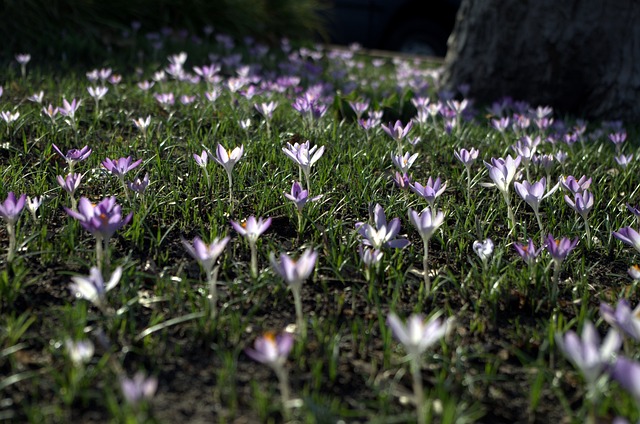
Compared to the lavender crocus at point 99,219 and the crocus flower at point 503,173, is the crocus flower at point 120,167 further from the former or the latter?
the crocus flower at point 503,173

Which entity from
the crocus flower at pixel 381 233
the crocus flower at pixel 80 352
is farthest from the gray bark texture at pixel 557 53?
the crocus flower at pixel 80 352

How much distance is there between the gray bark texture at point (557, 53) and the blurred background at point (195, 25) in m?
2.79

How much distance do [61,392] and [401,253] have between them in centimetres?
109

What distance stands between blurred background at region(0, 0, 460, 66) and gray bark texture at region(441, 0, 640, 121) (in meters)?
2.79

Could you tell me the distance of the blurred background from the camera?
5848 millimetres

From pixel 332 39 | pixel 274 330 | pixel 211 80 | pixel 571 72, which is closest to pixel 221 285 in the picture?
pixel 274 330

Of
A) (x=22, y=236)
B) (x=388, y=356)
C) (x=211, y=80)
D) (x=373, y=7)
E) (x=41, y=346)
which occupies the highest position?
(x=373, y=7)

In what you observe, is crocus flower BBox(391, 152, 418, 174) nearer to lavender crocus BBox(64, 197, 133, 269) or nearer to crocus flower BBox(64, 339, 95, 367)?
lavender crocus BBox(64, 197, 133, 269)

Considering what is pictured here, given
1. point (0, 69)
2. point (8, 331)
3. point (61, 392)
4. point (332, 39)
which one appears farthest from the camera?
point (332, 39)

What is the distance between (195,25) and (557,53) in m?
4.08

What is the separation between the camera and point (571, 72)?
5.08 m

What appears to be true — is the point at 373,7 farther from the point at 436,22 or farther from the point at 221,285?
the point at 221,285

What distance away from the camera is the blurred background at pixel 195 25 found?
585 cm

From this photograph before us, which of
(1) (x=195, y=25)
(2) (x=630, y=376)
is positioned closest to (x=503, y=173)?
(2) (x=630, y=376)
